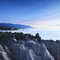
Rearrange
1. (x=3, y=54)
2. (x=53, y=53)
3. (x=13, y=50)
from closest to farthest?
(x=3, y=54) → (x=13, y=50) → (x=53, y=53)

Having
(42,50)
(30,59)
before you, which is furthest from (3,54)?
(42,50)

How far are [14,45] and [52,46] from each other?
2.73 meters

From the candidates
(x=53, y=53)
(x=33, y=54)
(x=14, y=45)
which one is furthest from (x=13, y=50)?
(x=53, y=53)

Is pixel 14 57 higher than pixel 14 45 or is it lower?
lower

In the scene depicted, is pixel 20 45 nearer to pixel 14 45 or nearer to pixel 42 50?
pixel 14 45

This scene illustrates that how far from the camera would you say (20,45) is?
1079 centimetres

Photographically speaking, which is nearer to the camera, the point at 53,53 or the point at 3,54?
the point at 3,54

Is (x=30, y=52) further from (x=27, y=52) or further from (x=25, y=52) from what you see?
(x=25, y=52)

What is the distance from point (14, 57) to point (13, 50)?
0.46m

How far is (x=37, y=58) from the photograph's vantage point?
10.3 meters

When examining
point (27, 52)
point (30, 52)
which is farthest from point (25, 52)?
point (30, 52)

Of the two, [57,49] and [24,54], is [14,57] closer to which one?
[24,54]

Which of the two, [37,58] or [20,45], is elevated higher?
[20,45]

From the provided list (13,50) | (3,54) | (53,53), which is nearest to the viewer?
(3,54)
